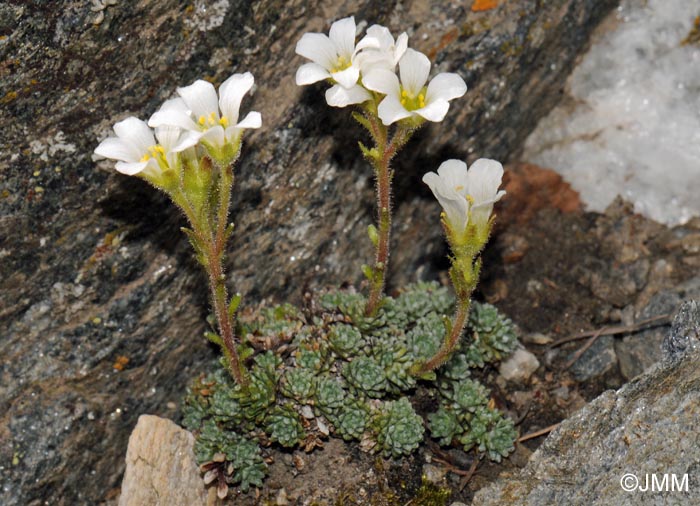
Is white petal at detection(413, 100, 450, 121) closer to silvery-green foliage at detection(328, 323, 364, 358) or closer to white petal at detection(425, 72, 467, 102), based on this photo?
white petal at detection(425, 72, 467, 102)

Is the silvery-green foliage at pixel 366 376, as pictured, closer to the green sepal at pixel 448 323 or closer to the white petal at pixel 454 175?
the green sepal at pixel 448 323

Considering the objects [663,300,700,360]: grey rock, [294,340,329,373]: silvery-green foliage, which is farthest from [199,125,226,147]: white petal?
[663,300,700,360]: grey rock

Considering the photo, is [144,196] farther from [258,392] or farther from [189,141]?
[258,392]

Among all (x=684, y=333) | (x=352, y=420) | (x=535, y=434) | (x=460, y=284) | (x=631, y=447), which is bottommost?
(x=535, y=434)

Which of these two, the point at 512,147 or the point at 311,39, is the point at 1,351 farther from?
the point at 512,147

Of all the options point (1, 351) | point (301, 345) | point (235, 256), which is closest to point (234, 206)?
point (235, 256)

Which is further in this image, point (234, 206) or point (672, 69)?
point (672, 69)

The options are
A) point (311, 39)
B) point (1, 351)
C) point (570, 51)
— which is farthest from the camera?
point (570, 51)

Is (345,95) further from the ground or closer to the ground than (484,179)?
further from the ground

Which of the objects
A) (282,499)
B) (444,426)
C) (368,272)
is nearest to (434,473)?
(444,426)
